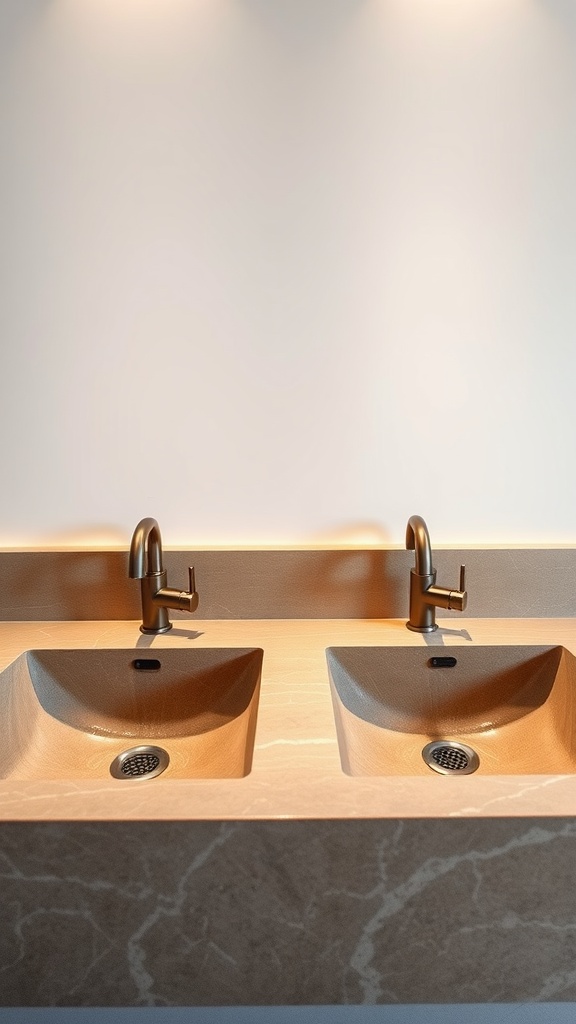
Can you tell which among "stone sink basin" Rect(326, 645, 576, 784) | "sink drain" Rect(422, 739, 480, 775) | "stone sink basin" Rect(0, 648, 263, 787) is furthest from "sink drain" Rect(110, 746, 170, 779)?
"sink drain" Rect(422, 739, 480, 775)

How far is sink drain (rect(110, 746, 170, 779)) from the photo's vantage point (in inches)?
37.0

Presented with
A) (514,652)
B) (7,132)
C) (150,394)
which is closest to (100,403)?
(150,394)

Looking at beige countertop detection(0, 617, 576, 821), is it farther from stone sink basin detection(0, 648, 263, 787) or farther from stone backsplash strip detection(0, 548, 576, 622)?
stone backsplash strip detection(0, 548, 576, 622)

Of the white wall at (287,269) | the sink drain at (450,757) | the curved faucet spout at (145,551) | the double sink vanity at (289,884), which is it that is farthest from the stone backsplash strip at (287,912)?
the white wall at (287,269)

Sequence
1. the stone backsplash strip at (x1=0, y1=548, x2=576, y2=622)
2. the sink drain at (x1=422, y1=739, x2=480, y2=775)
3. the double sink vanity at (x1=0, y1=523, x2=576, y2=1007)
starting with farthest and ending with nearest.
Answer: the stone backsplash strip at (x1=0, y1=548, x2=576, y2=622) < the sink drain at (x1=422, y1=739, x2=480, y2=775) < the double sink vanity at (x1=0, y1=523, x2=576, y2=1007)

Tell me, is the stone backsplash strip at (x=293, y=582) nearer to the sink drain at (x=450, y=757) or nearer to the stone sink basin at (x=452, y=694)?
the stone sink basin at (x=452, y=694)

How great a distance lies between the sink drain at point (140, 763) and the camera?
3.09ft

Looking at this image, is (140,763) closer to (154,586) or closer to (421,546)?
(154,586)

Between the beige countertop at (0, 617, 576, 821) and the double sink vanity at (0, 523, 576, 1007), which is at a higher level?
the beige countertop at (0, 617, 576, 821)

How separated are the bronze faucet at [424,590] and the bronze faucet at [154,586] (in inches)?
14.5

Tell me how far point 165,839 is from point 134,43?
118cm

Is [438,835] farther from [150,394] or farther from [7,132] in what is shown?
[7,132]

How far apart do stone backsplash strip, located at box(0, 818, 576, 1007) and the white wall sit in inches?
23.0

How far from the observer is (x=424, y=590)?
105 cm
